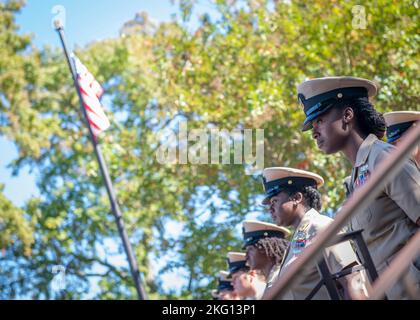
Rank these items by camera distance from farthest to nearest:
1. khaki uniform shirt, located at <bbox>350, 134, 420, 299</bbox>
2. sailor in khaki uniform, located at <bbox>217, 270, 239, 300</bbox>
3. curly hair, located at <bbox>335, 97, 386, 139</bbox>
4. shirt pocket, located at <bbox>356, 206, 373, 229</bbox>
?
sailor in khaki uniform, located at <bbox>217, 270, 239, 300</bbox>
curly hair, located at <bbox>335, 97, 386, 139</bbox>
shirt pocket, located at <bbox>356, 206, 373, 229</bbox>
khaki uniform shirt, located at <bbox>350, 134, 420, 299</bbox>

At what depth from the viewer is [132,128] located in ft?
66.6

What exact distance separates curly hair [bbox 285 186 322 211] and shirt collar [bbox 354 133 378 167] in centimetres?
117

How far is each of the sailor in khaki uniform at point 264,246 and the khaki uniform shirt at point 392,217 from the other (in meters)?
2.37

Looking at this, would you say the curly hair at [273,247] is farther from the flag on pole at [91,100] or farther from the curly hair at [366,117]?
Answer: the flag on pole at [91,100]

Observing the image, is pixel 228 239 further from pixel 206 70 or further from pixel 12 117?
pixel 12 117

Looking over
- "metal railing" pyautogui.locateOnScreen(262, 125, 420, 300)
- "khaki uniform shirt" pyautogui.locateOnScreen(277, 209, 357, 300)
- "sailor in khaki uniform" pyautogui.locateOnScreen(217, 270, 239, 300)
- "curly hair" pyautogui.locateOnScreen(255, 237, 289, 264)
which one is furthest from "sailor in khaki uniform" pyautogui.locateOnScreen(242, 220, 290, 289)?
"metal railing" pyautogui.locateOnScreen(262, 125, 420, 300)

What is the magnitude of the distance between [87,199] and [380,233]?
16.9 m

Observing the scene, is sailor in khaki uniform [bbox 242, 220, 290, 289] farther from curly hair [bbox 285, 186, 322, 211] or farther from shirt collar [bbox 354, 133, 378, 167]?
shirt collar [bbox 354, 133, 378, 167]

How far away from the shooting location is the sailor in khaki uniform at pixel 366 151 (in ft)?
10.6

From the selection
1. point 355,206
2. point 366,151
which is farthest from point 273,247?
point 355,206

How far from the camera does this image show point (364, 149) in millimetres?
3615

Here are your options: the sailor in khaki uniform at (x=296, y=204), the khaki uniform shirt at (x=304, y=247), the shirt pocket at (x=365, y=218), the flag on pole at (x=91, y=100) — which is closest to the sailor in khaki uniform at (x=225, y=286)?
the flag on pole at (x=91, y=100)

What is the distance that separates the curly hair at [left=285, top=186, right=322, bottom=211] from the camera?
15.8 feet
